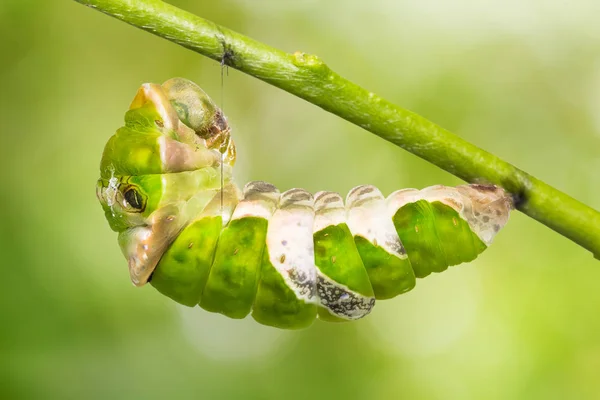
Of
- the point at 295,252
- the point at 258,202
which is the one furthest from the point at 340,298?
the point at 258,202

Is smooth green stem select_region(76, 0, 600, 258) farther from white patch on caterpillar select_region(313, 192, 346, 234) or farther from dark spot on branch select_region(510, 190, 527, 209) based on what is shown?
white patch on caterpillar select_region(313, 192, 346, 234)

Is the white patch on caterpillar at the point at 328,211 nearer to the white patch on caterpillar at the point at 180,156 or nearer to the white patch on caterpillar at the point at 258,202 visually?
the white patch on caterpillar at the point at 258,202

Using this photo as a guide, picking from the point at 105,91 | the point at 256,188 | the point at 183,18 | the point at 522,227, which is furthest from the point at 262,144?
the point at 183,18

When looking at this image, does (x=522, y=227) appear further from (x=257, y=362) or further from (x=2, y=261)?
(x=2, y=261)

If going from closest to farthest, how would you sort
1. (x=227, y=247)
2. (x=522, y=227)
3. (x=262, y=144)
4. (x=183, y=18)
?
(x=183, y=18) → (x=227, y=247) → (x=522, y=227) → (x=262, y=144)

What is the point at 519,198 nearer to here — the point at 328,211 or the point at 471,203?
the point at 471,203

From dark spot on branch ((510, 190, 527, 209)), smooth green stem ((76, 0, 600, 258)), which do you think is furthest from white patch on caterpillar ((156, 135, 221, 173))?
dark spot on branch ((510, 190, 527, 209))

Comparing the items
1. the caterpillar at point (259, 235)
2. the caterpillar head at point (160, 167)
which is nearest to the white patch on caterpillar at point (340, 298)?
the caterpillar at point (259, 235)
